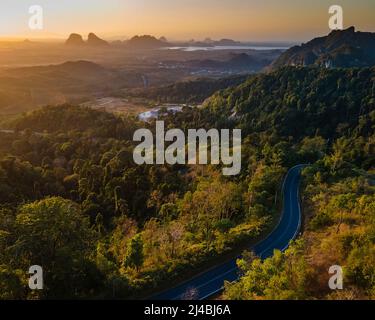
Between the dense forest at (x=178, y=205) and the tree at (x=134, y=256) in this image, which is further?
the tree at (x=134, y=256)

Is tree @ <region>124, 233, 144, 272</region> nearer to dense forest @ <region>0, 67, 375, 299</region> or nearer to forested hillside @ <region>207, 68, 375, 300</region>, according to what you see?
dense forest @ <region>0, 67, 375, 299</region>

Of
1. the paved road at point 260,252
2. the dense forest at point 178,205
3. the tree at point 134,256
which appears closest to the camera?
the dense forest at point 178,205

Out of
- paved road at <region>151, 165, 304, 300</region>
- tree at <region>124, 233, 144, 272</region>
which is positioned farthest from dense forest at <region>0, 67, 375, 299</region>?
paved road at <region>151, 165, 304, 300</region>

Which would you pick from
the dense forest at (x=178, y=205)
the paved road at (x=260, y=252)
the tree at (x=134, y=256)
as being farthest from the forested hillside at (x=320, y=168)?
the tree at (x=134, y=256)

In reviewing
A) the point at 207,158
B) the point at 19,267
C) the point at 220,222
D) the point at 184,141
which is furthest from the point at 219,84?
the point at 19,267

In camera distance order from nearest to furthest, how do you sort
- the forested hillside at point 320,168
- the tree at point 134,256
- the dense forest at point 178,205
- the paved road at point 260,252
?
the forested hillside at point 320,168 < the dense forest at point 178,205 < the paved road at point 260,252 < the tree at point 134,256

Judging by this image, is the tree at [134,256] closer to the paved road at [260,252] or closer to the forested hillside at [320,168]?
the paved road at [260,252]
